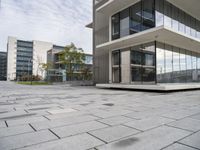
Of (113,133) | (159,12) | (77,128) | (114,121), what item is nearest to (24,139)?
(77,128)

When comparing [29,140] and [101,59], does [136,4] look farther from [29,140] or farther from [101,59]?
[29,140]

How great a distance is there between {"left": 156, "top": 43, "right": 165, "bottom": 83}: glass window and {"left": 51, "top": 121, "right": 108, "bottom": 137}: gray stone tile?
36.4ft

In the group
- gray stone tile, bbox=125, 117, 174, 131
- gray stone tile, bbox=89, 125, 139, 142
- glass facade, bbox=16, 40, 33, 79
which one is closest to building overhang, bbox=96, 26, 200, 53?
gray stone tile, bbox=125, 117, 174, 131

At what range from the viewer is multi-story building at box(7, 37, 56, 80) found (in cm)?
9381

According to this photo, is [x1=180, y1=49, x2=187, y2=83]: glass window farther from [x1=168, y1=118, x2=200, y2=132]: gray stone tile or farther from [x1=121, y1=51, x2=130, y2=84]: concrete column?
[x1=168, y1=118, x2=200, y2=132]: gray stone tile

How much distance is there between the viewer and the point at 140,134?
126 inches

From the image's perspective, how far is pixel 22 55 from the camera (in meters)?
99.4

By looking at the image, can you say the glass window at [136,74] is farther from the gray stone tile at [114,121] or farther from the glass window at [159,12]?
the gray stone tile at [114,121]

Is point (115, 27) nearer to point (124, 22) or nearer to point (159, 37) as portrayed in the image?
point (124, 22)

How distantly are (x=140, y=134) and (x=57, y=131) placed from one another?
1762 millimetres

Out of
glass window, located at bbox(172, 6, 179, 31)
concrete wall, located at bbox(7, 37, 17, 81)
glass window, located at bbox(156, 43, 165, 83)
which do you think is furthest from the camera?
concrete wall, located at bbox(7, 37, 17, 81)

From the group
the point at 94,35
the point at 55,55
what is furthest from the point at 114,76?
the point at 55,55

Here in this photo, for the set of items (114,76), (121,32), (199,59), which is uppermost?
(121,32)

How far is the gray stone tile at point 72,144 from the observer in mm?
2557
